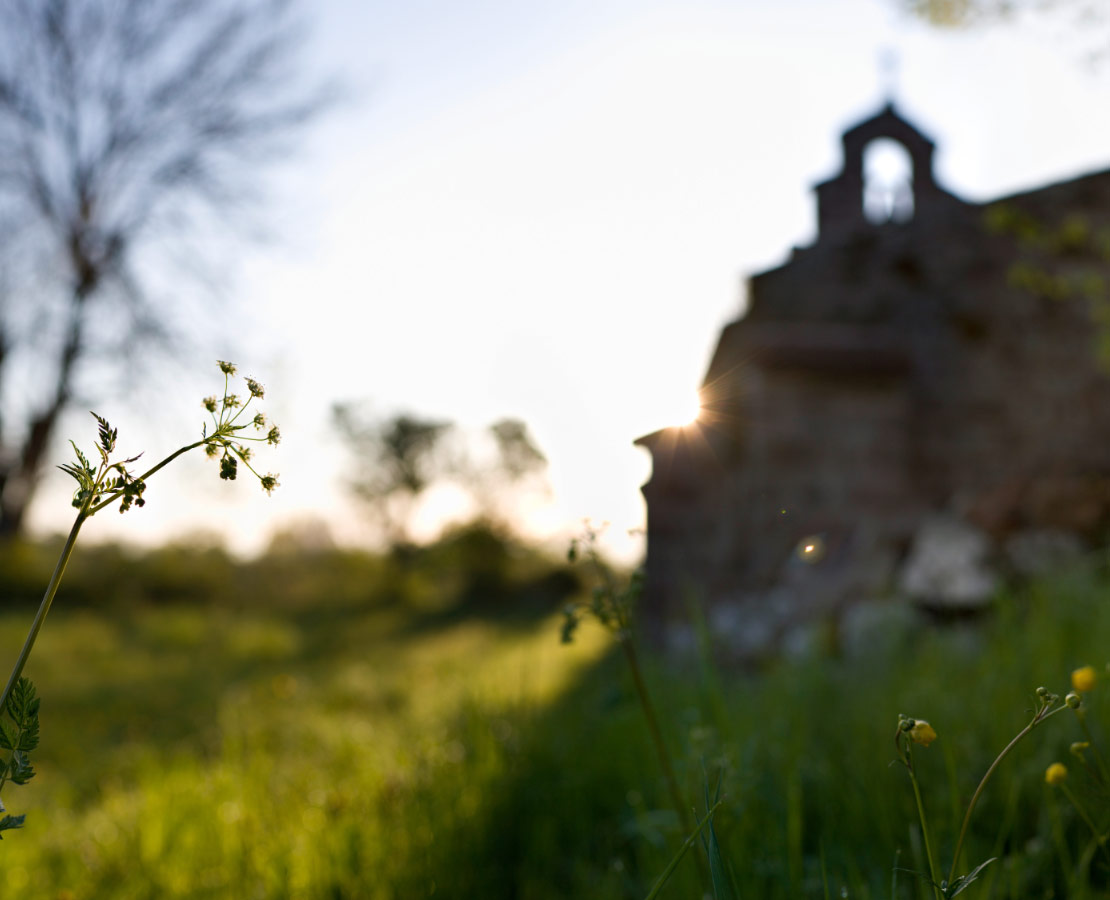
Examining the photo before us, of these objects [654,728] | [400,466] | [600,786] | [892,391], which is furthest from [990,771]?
[400,466]

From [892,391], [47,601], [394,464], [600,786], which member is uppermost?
[394,464]

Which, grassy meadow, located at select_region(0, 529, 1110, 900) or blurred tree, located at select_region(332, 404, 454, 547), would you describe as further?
blurred tree, located at select_region(332, 404, 454, 547)

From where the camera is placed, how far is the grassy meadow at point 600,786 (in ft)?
4.95

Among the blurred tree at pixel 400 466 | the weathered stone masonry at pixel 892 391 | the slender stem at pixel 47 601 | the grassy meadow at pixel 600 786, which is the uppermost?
the blurred tree at pixel 400 466

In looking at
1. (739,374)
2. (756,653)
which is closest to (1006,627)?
(756,653)

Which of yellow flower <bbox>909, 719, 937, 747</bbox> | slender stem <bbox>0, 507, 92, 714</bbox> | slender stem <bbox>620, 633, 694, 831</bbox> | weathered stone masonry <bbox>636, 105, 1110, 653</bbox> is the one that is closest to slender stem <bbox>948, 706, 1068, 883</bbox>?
yellow flower <bbox>909, 719, 937, 747</bbox>

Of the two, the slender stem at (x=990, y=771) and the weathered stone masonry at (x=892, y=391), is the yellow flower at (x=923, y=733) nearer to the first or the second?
the slender stem at (x=990, y=771)

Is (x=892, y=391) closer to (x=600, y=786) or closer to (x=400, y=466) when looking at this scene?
(x=600, y=786)

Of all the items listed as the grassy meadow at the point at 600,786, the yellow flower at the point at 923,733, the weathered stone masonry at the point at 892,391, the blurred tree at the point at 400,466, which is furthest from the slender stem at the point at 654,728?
the blurred tree at the point at 400,466

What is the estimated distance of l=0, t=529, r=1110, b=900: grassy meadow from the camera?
4.95 ft

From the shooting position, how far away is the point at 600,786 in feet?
7.95

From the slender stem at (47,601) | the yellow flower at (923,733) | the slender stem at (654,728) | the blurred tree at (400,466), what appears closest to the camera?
the slender stem at (47,601)

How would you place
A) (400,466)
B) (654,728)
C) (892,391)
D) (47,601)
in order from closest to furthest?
(47,601) → (654,728) → (892,391) → (400,466)

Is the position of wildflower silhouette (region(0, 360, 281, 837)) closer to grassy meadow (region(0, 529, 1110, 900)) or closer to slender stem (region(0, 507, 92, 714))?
slender stem (region(0, 507, 92, 714))
